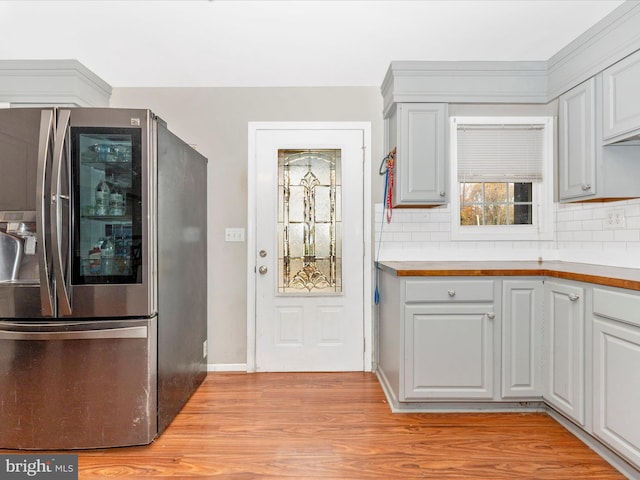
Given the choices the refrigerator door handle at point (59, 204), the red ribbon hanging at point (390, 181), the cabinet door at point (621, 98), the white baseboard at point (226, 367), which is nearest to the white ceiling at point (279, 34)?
the cabinet door at point (621, 98)

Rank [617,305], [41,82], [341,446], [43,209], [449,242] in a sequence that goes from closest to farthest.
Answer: [617,305]
[43,209]
[341,446]
[41,82]
[449,242]

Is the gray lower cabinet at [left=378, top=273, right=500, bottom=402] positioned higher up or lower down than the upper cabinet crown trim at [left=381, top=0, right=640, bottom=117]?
lower down

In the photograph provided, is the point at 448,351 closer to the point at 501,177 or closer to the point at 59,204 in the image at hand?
the point at 501,177

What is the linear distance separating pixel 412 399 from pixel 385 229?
4.16 ft

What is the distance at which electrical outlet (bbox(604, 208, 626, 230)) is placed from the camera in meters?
2.31

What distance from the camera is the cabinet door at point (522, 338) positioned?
2242mm

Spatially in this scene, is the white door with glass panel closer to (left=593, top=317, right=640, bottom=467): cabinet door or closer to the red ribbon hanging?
the red ribbon hanging

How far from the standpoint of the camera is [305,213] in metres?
2.99

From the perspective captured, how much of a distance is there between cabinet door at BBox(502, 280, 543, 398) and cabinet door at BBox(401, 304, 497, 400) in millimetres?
101

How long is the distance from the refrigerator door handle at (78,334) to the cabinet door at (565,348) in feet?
7.63

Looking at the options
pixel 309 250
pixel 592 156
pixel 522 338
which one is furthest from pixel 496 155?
pixel 309 250

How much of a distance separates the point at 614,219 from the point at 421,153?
1297mm

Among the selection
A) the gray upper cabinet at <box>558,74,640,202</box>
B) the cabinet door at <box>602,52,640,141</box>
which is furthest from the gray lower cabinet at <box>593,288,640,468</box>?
the cabinet door at <box>602,52,640,141</box>

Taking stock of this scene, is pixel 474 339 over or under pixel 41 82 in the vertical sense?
under
